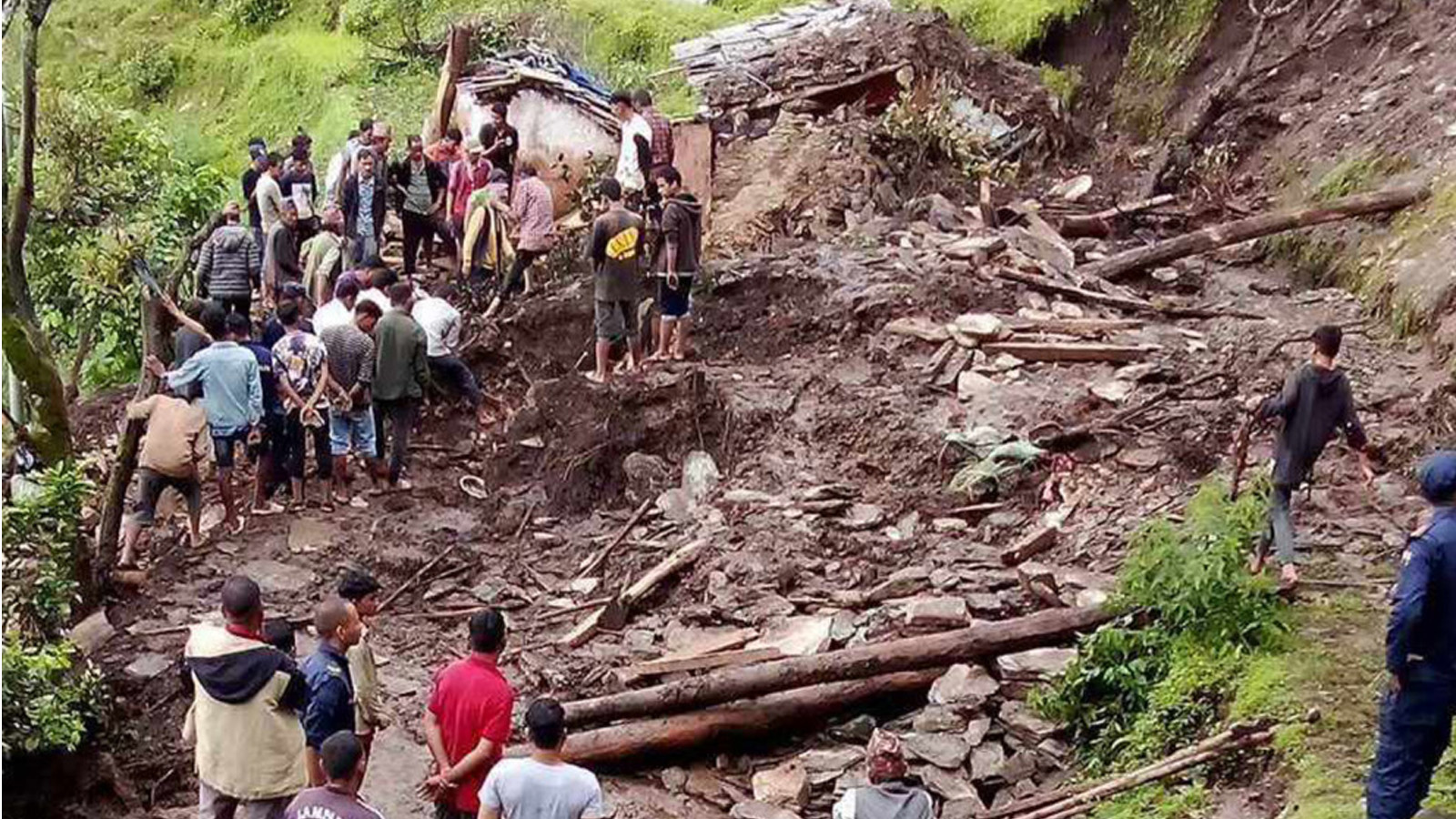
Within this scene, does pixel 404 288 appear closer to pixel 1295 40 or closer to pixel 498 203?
pixel 498 203

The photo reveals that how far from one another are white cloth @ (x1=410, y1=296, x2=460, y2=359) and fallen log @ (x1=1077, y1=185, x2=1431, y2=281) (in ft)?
18.1

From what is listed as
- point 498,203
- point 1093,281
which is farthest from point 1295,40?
point 498,203

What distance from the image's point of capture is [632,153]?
47.0 feet

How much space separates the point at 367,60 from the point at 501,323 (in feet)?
43.3

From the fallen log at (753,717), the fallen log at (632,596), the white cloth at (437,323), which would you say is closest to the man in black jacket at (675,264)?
the white cloth at (437,323)

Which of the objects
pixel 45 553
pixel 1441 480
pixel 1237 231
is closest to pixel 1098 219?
pixel 1237 231

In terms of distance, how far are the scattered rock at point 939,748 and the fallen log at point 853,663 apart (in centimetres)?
47

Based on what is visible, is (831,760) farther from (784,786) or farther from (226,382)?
(226,382)

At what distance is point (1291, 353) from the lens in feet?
37.4

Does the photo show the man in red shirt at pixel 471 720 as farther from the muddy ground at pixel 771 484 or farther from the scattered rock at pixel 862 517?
the scattered rock at pixel 862 517

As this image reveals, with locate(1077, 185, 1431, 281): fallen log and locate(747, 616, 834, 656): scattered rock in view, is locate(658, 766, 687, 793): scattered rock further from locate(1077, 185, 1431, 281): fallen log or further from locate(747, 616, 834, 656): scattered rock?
locate(1077, 185, 1431, 281): fallen log

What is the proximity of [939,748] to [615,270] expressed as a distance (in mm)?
5443

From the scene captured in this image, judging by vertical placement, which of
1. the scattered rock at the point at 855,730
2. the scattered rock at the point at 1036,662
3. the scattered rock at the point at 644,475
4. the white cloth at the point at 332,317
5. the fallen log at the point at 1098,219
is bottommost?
the scattered rock at the point at 644,475

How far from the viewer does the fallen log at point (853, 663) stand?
8.37 metres
